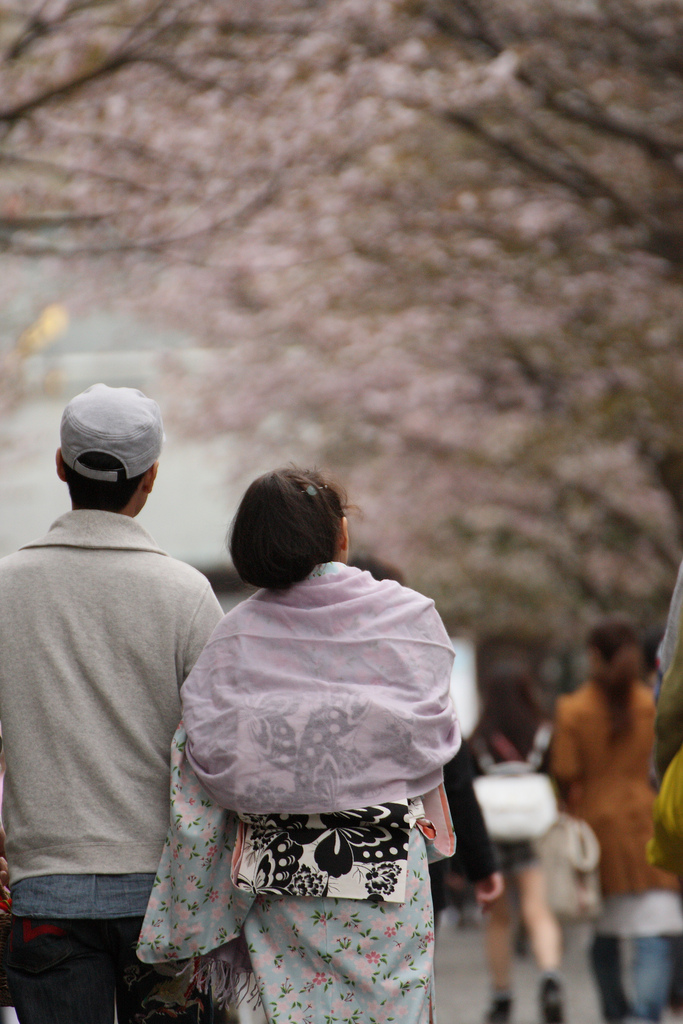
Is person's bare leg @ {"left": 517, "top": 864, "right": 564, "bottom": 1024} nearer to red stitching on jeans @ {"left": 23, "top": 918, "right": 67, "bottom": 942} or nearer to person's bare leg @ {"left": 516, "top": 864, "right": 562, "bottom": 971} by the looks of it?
person's bare leg @ {"left": 516, "top": 864, "right": 562, "bottom": 971}

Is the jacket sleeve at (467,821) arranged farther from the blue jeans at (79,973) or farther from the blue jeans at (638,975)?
the blue jeans at (638,975)

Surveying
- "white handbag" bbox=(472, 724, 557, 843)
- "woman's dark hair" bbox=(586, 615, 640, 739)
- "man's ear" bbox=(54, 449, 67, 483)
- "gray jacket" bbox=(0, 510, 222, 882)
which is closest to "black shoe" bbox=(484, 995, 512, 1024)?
"white handbag" bbox=(472, 724, 557, 843)

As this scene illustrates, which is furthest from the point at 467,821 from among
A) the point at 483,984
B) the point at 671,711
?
the point at 483,984

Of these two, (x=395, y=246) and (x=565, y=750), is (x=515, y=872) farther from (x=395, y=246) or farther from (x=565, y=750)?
(x=395, y=246)

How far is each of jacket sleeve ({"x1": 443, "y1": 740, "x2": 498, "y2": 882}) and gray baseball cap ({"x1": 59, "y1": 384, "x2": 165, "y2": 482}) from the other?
1505mm

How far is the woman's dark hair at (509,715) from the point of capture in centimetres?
722

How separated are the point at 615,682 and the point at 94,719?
3.60 meters

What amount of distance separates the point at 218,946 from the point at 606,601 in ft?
53.0

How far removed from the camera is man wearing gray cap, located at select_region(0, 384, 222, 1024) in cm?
245

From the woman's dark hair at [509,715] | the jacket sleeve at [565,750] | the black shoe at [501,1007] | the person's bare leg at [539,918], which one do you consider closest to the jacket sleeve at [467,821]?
the jacket sleeve at [565,750]

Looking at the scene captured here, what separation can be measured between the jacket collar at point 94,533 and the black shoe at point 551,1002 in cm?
431

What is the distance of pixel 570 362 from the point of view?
507 inches

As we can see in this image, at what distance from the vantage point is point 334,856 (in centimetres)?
244

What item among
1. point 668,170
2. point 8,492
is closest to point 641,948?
point 668,170
